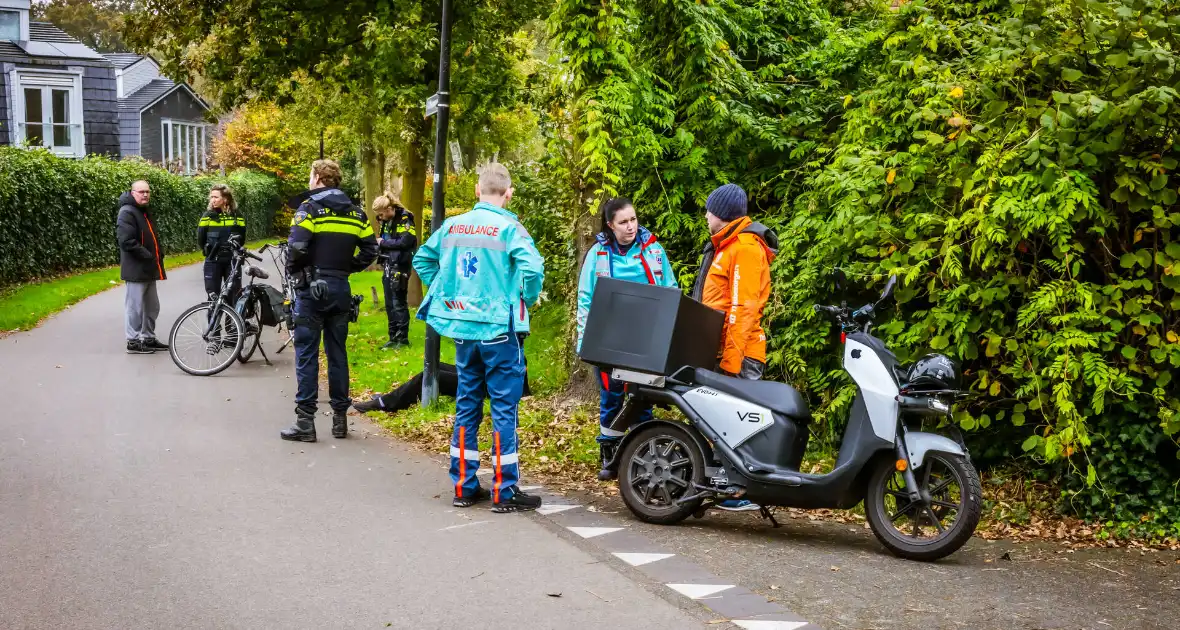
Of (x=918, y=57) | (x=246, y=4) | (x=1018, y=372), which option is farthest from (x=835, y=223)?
(x=246, y=4)

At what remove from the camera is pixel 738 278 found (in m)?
7.06

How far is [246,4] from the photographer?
17.8 metres

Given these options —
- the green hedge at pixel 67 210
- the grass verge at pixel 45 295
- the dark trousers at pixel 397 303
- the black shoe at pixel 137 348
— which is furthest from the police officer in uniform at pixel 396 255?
the green hedge at pixel 67 210

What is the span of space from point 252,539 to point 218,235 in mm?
8853

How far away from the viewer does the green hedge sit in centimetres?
2177

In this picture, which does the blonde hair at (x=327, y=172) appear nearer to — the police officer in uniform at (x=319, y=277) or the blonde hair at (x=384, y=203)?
the police officer in uniform at (x=319, y=277)

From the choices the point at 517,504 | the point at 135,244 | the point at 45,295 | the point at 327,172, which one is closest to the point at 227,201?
the point at 135,244

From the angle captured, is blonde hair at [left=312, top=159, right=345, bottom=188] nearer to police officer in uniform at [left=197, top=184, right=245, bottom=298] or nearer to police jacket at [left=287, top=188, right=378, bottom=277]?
police jacket at [left=287, top=188, right=378, bottom=277]

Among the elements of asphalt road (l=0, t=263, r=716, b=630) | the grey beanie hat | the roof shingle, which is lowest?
asphalt road (l=0, t=263, r=716, b=630)

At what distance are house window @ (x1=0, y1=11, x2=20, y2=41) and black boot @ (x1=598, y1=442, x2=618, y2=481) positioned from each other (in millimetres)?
38272

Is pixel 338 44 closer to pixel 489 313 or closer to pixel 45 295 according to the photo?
pixel 45 295

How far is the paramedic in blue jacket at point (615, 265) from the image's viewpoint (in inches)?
311

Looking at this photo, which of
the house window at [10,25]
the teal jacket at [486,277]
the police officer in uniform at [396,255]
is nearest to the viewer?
the teal jacket at [486,277]

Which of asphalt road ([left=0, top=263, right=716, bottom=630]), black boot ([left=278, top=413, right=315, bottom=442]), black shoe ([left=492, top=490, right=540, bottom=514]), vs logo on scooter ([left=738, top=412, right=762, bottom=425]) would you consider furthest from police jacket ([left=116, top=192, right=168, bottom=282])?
vs logo on scooter ([left=738, top=412, right=762, bottom=425])
